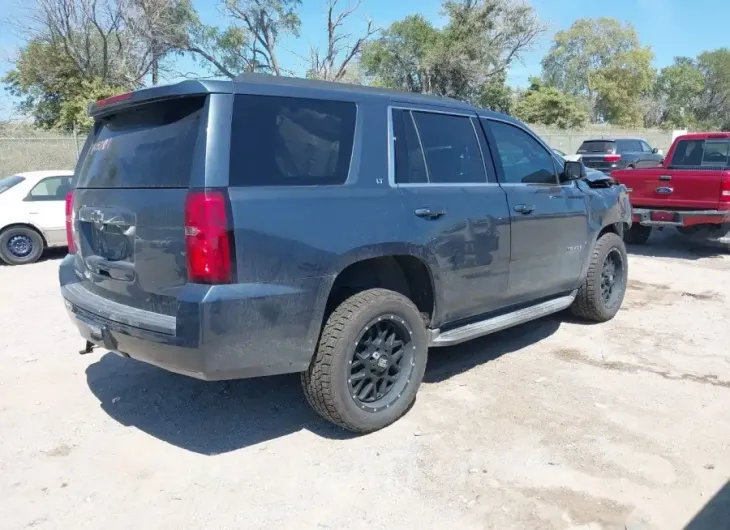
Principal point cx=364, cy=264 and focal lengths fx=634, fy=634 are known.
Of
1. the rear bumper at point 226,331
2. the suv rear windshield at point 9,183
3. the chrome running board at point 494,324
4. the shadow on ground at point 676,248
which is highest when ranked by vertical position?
the suv rear windshield at point 9,183

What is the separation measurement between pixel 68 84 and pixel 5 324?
86.0ft

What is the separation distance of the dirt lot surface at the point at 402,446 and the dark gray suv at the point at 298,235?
1.42ft

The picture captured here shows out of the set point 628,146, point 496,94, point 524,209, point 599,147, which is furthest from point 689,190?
point 496,94

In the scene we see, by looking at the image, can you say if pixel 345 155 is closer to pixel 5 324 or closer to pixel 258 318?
pixel 258 318

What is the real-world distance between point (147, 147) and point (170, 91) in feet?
1.23

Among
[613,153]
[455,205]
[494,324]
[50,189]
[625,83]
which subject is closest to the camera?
[455,205]

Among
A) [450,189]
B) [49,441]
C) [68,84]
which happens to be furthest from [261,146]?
[68,84]

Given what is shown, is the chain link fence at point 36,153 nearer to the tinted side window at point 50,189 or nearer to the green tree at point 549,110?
the tinted side window at point 50,189

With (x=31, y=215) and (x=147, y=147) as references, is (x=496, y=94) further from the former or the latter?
(x=147, y=147)

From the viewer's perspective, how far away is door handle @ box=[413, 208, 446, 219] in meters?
3.91

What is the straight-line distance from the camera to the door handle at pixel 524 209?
470 centimetres

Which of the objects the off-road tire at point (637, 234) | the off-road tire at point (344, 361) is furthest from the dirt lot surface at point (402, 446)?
the off-road tire at point (637, 234)

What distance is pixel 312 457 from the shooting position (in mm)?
3582

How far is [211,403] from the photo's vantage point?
4305mm
